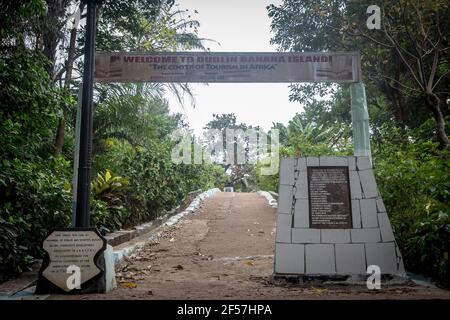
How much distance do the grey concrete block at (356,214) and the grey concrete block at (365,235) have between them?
0.23 feet

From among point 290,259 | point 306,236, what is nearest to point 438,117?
point 306,236

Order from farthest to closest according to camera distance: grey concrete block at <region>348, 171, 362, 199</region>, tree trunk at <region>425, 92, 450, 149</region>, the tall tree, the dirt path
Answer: the tall tree
tree trunk at <region>425, 92, 450, 149</region>
grey concrete block at <region>348, 171, 362, 199</region>
the dirt path

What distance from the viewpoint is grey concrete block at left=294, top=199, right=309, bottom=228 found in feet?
16.8

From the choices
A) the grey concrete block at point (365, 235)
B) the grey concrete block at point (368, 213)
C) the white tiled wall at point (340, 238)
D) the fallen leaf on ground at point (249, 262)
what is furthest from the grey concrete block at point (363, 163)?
the fallen leaf on ground at point (249, 262)

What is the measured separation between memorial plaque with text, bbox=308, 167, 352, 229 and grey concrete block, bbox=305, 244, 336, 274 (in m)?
0.26

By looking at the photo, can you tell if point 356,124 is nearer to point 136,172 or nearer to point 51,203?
point 51,203

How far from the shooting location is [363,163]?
5.35 metres

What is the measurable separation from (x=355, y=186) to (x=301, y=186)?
71 cm

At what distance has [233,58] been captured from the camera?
20.2 ft

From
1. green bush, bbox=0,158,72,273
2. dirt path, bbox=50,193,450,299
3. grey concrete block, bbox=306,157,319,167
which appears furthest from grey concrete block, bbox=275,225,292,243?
green bush, bbox=0,158,72,273

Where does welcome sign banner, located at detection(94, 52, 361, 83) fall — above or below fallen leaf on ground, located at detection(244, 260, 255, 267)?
above

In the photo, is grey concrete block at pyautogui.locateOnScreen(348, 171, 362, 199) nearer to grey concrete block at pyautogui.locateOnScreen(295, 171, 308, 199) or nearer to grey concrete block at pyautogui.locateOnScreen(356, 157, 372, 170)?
grey concrete block at pyautogui.locateOnScreen(356, 157, 372, 170)

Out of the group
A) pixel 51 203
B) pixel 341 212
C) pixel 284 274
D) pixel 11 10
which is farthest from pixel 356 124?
pixel 11 10

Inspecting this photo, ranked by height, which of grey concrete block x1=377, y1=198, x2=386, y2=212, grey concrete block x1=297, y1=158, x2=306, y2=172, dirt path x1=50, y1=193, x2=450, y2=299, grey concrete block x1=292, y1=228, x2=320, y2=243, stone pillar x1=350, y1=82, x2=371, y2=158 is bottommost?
dirt path x1=50, y1=193, x2=450, y2=299
